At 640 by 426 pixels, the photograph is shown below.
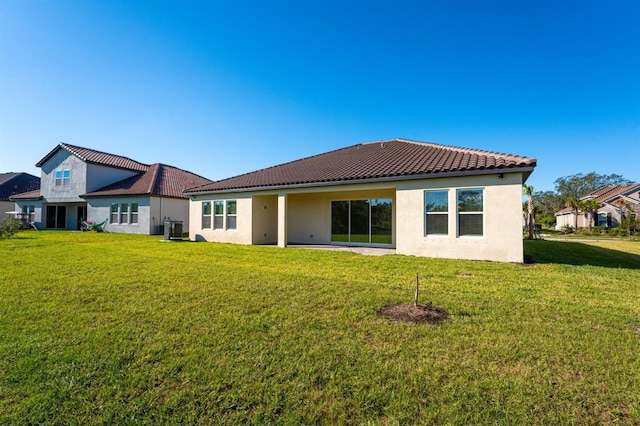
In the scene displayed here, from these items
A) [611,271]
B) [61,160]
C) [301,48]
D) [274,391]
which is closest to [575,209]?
[611,271]

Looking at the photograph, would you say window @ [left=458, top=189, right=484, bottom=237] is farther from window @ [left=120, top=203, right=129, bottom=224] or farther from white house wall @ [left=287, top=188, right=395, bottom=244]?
window @ [left=120, top=203, right=129, bottom=224]

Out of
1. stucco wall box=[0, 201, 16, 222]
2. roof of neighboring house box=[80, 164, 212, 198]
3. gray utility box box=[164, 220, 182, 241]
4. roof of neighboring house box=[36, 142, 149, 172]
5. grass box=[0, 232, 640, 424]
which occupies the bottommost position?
grass box=[0, 232, 640, 424]

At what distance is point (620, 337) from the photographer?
367 cm

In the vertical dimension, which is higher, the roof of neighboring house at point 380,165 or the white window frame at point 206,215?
the roof of neighboring house at point 380,165

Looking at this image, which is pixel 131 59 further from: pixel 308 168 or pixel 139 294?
pixel 139 294

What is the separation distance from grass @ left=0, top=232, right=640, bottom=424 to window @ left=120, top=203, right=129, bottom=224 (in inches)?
779

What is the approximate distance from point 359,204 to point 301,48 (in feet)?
27.1

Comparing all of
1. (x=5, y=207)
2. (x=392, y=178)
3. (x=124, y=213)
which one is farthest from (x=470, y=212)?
(x=5, y=207)

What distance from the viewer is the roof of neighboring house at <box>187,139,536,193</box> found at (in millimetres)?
10008

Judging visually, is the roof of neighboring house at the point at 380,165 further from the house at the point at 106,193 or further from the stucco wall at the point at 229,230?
the house at the point at 106,193

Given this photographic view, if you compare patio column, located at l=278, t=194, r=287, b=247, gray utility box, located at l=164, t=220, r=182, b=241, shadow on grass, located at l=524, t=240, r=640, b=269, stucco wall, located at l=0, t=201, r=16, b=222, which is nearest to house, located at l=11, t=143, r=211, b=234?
stucco wall, located at l=0, t=201, r=16, b=222

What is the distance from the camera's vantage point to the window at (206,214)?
17109mm

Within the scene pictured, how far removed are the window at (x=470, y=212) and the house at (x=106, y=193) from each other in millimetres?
21012

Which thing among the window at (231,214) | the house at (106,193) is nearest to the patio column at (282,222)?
the window at (231,214)
